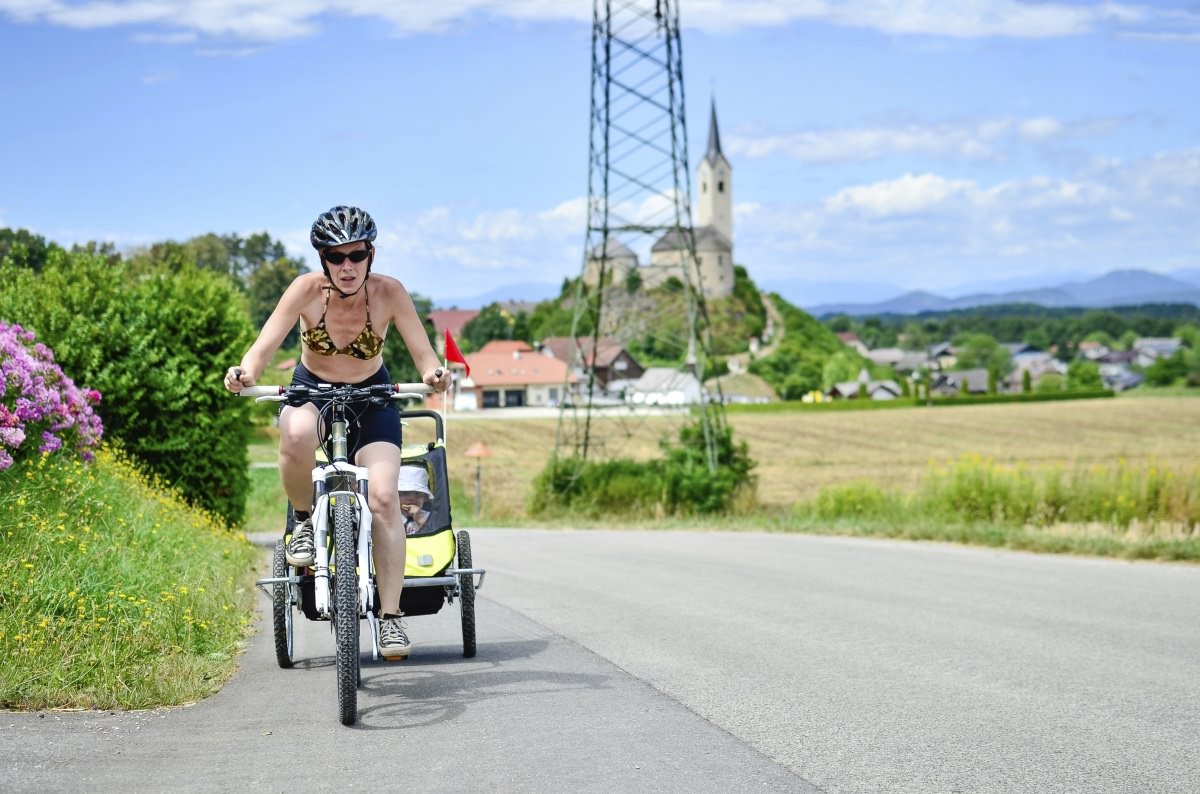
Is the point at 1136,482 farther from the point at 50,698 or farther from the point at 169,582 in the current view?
the point at 50,698

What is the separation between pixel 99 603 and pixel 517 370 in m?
121

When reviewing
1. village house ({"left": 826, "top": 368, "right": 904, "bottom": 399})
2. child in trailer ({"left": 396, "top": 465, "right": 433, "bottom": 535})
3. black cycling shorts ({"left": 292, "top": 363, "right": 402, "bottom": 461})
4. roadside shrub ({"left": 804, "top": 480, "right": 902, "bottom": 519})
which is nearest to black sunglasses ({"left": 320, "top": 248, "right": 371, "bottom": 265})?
black cycling shorts ({"left": 292, "top": 363, "right": 402, "bottom": 461})

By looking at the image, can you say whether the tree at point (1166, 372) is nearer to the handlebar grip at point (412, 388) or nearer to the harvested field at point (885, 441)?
the harvested field at point (885, 441)

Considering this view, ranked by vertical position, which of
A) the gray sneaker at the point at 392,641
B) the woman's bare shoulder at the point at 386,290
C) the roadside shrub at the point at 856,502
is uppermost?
the woman's bare shoulder at the point at 386,290

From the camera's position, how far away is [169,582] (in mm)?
8523

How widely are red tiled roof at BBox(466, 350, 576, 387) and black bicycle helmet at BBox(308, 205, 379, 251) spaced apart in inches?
4623

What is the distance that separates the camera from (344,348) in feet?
22.1

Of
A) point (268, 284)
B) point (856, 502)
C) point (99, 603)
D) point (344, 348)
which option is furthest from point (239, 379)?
point (268, 284)

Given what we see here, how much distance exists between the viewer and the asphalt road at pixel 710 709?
5.07 meters

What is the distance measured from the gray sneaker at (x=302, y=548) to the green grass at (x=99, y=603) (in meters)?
0.74

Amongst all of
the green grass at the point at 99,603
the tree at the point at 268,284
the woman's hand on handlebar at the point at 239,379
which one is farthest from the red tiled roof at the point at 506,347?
the woman's hand on handlebar at the point at 239,379

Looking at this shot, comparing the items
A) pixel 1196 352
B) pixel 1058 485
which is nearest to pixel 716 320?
pixel 1196 352

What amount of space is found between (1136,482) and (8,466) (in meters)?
16.4

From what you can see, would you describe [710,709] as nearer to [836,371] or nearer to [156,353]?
[156,353]
